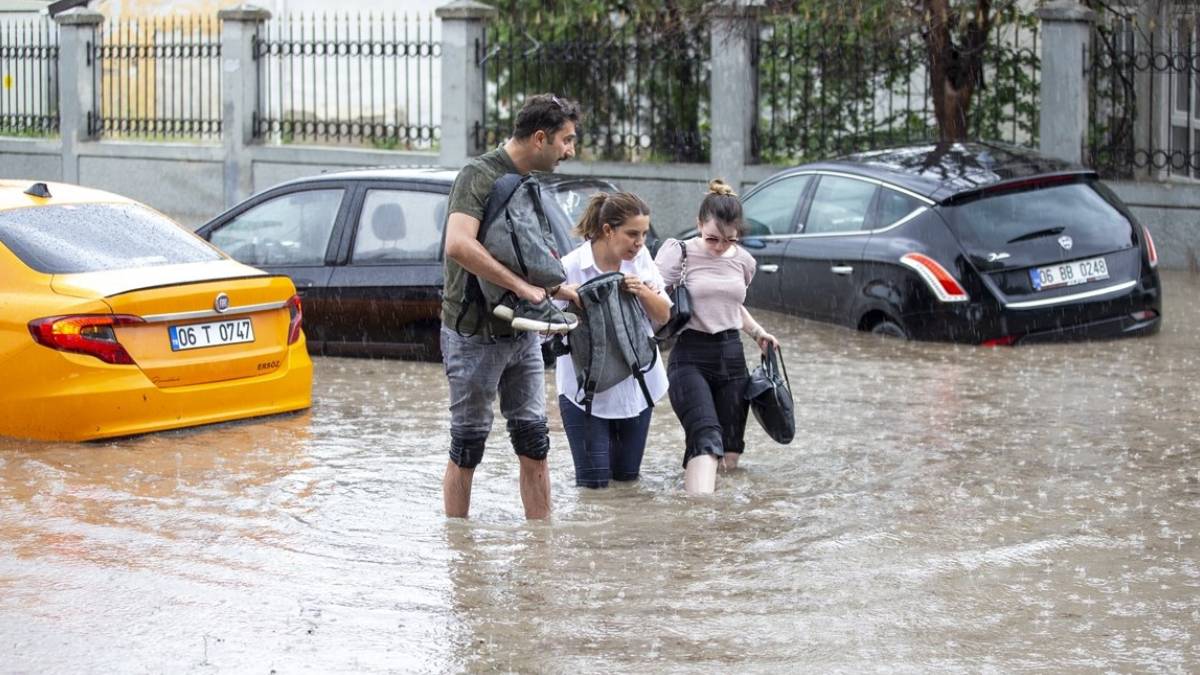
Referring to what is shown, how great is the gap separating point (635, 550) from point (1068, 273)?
597cm

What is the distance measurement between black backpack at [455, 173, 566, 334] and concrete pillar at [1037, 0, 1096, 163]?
11.4 meters

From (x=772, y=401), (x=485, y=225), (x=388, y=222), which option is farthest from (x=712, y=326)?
(x=388, y=222)

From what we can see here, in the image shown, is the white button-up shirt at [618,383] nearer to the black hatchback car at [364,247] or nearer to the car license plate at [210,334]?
the car license plate at [210,334]

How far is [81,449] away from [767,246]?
6114 mm

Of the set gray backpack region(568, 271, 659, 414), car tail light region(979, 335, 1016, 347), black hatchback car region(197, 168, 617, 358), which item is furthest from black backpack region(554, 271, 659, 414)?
car tail light region(979, 335, 1016, 347)

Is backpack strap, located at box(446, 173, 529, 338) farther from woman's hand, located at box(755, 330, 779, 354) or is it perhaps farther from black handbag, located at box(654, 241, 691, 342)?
woman's hand, located at box(755, 330, 779, 354)

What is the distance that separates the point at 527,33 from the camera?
20641 millimetres

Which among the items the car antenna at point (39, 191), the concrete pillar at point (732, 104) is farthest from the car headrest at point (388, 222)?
the concrete pillar at point (732, 104)

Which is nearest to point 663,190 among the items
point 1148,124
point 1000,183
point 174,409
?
point 1148,124

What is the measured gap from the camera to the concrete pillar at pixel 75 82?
24141 mm

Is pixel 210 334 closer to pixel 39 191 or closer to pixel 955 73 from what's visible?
pixel 39 191

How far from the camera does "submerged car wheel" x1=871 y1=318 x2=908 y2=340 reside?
12.5 metres

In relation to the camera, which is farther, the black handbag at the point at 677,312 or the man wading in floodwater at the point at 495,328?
the black handbag at the point at 677,312

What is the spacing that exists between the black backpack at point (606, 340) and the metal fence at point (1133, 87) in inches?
411
